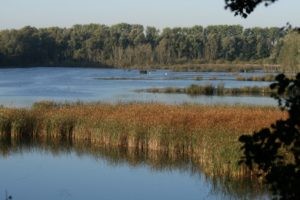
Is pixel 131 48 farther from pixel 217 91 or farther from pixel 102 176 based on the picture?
pixel 102 176

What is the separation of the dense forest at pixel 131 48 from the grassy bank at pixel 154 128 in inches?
3758

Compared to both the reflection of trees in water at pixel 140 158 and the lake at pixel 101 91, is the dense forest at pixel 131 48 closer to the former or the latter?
the lake at pixel 101 91

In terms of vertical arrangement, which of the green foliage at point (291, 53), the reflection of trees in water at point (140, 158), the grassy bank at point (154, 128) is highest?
the green foliage at point (291, 53)

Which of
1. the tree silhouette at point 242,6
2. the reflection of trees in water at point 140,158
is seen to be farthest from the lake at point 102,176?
the tree silhouette at point 242,6

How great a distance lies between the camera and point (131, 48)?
134 m

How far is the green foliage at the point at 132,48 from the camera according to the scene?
407 ft

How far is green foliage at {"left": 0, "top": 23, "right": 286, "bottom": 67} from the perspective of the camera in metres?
124

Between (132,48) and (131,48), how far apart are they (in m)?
2.39

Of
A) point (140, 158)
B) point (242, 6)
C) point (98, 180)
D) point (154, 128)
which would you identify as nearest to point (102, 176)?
point (98, 180)

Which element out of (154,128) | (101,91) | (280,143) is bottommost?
(101,91)

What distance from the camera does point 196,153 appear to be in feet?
56.2

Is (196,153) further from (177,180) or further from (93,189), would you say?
(93,189)

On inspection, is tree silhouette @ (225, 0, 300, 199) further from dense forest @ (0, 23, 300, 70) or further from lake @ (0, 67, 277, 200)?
dense forest @ (0, 23, 300, 70)

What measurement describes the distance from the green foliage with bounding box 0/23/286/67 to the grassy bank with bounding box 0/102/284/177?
97.4 meters
